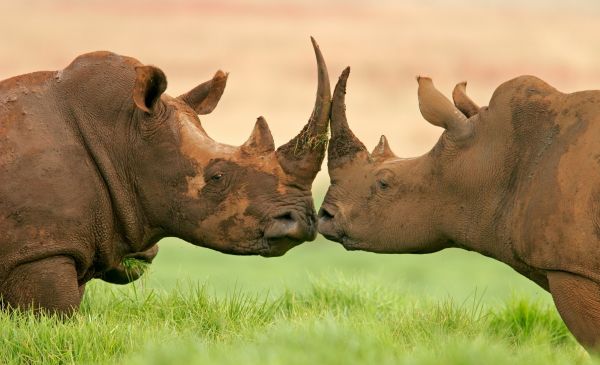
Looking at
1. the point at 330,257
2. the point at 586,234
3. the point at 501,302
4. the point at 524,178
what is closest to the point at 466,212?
the point at 524,178

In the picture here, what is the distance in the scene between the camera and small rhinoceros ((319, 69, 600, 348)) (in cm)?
815

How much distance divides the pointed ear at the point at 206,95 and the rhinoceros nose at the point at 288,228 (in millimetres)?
1408

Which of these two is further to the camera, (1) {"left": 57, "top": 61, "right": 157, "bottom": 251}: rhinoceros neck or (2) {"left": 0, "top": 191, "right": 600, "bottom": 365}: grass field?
(1) {"left": 57, "top": 61, "right": 157, "bottom": 251}: rhinoceros neck

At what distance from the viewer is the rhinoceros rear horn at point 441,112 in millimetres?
9195

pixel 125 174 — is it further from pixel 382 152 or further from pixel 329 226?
pixel 382 152

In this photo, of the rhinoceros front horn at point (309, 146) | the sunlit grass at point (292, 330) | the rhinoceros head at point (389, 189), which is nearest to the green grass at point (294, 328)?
the sunlit grass at point (292, 330)

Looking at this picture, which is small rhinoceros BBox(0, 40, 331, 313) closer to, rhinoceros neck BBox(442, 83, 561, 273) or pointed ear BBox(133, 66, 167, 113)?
pointed ear BBox(133, 66, 167, 113)

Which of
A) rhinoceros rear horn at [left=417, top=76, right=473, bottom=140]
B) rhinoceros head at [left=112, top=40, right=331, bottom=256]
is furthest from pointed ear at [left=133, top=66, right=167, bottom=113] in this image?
rhinoceros rear horn at [left=417, top=76, right=473, bottom=140]

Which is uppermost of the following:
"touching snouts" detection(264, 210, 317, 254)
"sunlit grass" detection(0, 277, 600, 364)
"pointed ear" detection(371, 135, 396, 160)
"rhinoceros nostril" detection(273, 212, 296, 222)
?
"pointed ear" detection(371, 135, 396, 160)

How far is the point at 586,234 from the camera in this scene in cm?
805

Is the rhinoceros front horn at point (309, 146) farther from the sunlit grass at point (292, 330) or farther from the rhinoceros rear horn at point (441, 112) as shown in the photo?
the sunlit grass at point (292, 330)

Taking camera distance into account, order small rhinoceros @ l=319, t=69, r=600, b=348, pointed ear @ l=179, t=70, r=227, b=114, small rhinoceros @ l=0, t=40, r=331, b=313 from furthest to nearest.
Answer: pointed ear @ l=179, t=70, r=227, b=114 < small rhinoceros @ l=0, t=40, r=331, b=313 < small rhinoceros @ l=319, t=69, r=600, b=348

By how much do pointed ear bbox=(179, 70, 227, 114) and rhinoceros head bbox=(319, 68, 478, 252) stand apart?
1.13 meters

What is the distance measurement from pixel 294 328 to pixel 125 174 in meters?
1.94
